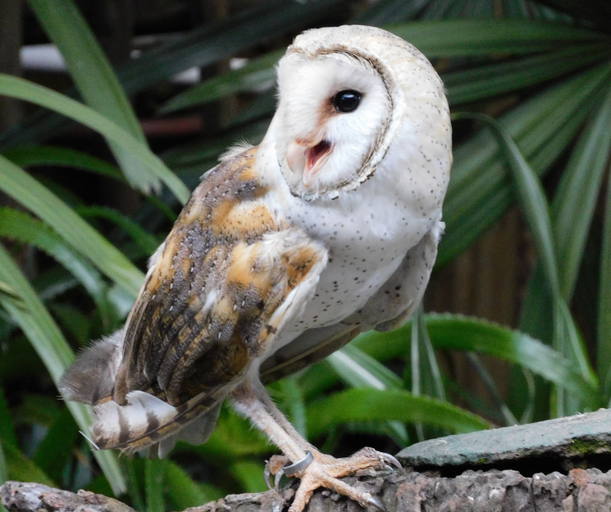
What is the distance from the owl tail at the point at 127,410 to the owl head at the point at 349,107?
1.12 feet

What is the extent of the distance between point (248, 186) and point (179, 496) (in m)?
0.72

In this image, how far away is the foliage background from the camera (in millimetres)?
1222

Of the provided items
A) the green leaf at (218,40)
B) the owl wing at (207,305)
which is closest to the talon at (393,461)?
the owl wing at (207,305)

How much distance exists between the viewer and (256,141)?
1657mm

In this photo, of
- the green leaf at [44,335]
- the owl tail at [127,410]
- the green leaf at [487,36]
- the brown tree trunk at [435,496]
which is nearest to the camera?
the brown tree trunk at [435,496]

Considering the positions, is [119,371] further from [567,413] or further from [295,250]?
[567,413]

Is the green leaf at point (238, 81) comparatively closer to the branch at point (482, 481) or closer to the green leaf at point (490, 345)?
the green leaf at point (490, 345)

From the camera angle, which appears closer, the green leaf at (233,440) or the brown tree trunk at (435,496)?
the brown tree trunk at (435,496)

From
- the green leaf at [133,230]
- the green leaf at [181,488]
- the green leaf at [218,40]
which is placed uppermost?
the green leaf at [218,40]

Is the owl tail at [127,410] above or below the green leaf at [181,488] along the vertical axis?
above

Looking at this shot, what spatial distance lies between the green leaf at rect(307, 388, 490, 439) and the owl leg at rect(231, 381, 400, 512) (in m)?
0.29

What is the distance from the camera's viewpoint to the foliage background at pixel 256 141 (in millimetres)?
1222

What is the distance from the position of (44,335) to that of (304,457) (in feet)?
1.57

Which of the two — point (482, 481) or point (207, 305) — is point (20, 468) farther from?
point (482, 481)
